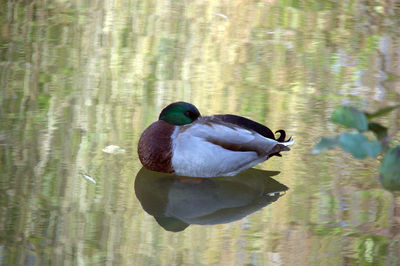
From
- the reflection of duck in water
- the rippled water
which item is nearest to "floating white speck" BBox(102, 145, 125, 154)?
the rippled water

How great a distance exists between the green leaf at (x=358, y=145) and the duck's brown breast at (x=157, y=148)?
2.89 metres

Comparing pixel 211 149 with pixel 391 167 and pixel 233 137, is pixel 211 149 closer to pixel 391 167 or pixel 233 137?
pixel 233 137

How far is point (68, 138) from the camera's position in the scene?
4.54 metres

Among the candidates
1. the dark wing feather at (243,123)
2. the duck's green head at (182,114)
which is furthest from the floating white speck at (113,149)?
the dark wing feather at (243,123)

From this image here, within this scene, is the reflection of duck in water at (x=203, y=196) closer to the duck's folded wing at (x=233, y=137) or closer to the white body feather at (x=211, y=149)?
the white body feather at (x=211, y=149)

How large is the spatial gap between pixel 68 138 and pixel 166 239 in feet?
4.73

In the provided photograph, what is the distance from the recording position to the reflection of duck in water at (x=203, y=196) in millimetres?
3710

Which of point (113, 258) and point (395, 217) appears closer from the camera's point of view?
point (113, 258)

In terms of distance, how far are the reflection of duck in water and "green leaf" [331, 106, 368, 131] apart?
93.5 inches

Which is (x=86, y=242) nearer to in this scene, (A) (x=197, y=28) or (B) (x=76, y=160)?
(B) (x=76, y=160)

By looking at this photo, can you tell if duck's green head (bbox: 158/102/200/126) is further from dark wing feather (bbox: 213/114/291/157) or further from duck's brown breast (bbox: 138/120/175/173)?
dark wing feather (bbox: 213/114/291/157)

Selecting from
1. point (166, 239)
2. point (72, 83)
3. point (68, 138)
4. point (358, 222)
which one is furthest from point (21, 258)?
point (72, 83)

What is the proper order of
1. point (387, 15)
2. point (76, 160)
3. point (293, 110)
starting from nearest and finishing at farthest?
point (76, 160), point (293, 110), point (387, 15)

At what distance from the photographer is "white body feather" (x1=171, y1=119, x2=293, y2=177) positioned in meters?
4.01
